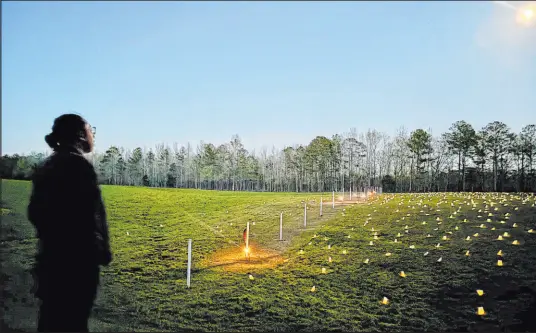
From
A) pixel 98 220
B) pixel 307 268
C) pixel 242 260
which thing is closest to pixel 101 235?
pixel 98 220

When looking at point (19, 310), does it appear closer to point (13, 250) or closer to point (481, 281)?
point (13, 250)

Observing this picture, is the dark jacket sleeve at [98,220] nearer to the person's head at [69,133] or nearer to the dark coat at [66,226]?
the dark coat at [66,226]

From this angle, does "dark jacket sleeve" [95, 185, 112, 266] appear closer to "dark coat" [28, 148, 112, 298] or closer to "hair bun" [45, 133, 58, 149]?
"dark coat" [28, 148, 112, 298]

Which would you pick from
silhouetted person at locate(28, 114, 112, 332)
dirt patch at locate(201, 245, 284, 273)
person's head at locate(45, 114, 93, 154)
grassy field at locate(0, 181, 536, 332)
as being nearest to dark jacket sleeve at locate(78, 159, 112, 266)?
silhouetted person at locate(28, 114, 112, 332)

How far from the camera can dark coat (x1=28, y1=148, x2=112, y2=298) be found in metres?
2.51

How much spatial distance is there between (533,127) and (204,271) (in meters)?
6.41

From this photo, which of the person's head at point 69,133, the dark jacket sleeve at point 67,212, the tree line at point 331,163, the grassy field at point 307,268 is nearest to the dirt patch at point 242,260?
the grassy field at point 307,268

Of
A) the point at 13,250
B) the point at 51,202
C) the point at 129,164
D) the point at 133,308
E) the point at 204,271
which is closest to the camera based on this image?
the point at 51,202

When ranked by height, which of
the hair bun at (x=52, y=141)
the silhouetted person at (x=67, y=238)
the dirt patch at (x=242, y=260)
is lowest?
the dirt patch at (x=242, y=260)

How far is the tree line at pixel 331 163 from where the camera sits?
845 centimetres

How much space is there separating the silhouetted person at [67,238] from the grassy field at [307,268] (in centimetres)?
186

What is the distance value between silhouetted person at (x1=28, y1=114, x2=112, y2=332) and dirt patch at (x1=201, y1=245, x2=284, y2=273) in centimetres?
372

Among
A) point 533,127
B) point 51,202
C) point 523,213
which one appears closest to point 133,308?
point 51,202

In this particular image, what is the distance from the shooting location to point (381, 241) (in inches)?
277
